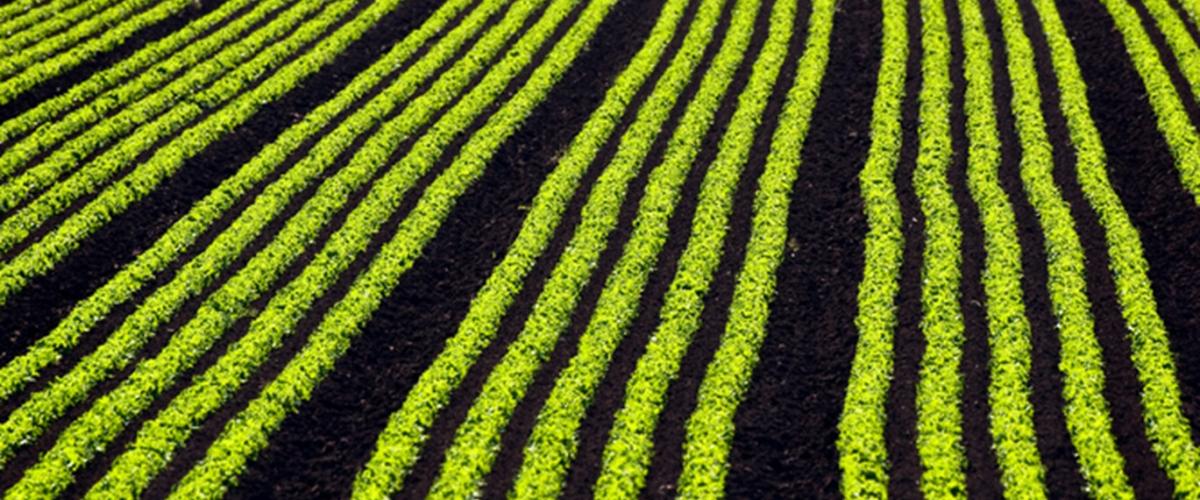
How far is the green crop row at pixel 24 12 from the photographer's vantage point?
30.9m

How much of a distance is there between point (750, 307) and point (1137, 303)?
8.15 m

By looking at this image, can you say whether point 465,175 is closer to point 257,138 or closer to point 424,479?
point 257,138

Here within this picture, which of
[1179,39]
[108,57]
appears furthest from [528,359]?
[1179,39]

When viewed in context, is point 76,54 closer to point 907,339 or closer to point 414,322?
point 414,322

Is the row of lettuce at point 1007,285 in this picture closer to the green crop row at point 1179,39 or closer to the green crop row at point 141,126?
the green crop row at point 1179,39

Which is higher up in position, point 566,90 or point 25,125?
point 25,125

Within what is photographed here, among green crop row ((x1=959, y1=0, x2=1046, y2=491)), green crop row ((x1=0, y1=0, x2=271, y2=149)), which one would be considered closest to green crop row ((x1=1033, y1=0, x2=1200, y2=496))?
green crop row ((x1=959, y1=0, x2=1046, y2=491))

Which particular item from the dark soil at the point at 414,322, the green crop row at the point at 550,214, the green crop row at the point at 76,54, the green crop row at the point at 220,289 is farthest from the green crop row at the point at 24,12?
the green crop row at the point at 550,214

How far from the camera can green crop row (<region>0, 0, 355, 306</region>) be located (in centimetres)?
2156

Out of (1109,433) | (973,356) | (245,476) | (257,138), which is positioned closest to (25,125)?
(257,138)

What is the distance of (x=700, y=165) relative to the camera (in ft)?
83.5

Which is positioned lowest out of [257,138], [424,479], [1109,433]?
[1109,433]

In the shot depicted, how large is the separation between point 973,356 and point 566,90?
15050 mm

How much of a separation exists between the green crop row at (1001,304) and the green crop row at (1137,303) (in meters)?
2.03
